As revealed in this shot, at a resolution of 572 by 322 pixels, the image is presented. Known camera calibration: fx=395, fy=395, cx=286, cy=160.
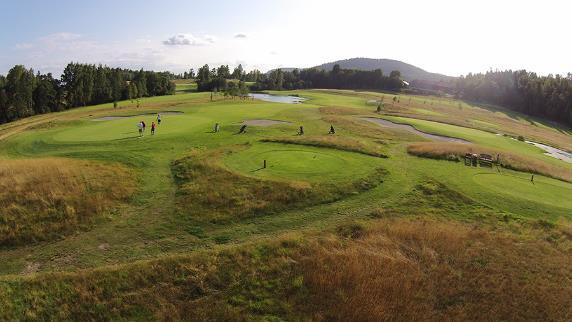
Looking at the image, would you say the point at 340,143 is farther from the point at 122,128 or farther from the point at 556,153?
the point at 556,153

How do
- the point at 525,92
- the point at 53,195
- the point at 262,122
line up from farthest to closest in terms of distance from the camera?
1. the point at 525,92
2. the point at 262,122
3. the point at 53,195

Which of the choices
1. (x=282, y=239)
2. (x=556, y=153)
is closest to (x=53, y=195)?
(x=282, y=239)

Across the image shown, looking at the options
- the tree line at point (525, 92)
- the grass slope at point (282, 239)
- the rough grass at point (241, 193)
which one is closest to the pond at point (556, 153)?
the grass slope at point (282, 239)

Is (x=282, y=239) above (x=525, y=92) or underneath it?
underneath

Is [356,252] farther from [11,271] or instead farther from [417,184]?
[11,271]

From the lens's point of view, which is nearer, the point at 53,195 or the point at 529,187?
the point at 53,195

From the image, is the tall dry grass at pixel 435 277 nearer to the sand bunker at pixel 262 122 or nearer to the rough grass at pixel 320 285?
the rough grass at pixel 320 285

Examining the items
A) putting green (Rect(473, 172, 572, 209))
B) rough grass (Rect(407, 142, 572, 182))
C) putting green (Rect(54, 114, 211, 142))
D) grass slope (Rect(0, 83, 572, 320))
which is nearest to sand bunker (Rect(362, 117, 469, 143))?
rough grass (Rect(407, 142, 572, 182))
